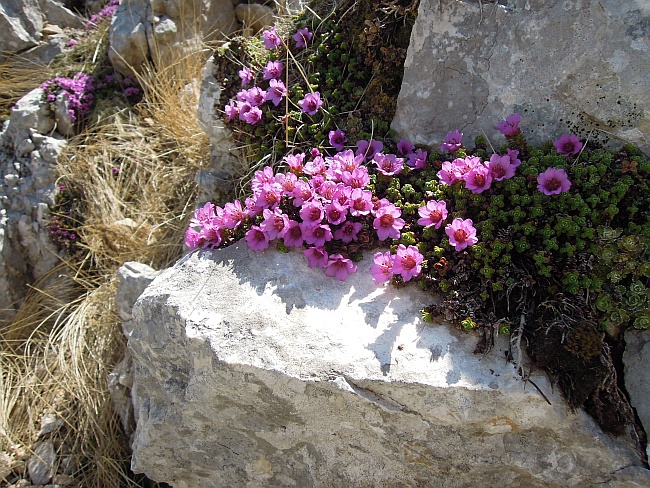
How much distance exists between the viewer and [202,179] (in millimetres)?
4289

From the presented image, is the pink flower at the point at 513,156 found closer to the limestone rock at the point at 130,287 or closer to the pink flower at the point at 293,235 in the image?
the pink flower at the point at 293,235

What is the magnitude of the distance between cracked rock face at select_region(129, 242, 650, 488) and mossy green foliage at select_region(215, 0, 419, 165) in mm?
906

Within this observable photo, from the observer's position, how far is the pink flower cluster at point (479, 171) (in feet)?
9.29

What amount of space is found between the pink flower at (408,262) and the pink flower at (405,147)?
31.3 inches

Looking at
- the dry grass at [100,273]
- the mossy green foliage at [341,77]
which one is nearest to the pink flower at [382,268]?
the mossy green foliage at [341,77]

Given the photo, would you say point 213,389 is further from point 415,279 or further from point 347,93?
point 347,93

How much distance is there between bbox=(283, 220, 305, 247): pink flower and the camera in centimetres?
298

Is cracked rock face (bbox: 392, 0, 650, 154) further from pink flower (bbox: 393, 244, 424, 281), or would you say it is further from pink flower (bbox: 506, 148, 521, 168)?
pink flower (bbox: 393, 244, 424, 281)

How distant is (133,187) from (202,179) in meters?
1.20

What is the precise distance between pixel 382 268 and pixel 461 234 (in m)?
0.40

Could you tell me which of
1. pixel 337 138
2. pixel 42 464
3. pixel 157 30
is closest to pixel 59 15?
pixel 157 30

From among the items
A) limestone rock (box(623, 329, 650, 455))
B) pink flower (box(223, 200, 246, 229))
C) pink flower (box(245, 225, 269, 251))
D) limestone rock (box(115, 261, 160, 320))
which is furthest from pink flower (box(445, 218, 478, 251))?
limestone rock (box(115, 261, 160, 320))

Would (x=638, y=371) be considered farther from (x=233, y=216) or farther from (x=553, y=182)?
(x=233, y=216)

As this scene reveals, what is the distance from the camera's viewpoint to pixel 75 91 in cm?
564
